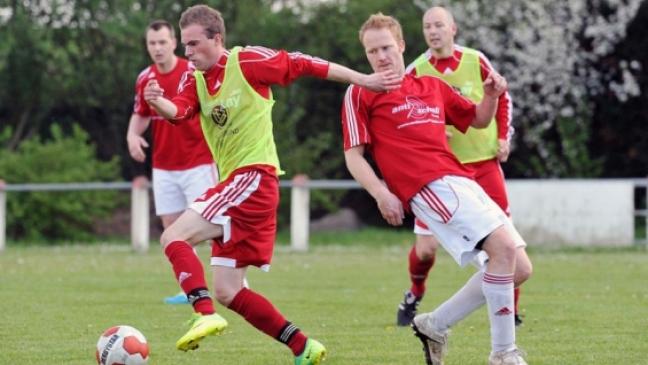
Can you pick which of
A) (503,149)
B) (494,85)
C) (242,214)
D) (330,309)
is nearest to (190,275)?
(242,214)

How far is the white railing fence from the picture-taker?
19625 millimetres

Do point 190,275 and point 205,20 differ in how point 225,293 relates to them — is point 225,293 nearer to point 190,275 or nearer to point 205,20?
point 190,275

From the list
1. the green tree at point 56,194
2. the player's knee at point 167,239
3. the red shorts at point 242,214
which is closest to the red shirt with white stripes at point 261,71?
the red shorts at point 242,214

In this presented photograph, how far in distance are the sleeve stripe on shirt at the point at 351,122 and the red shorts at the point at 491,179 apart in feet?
7.71

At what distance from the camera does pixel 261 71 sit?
7348 mm

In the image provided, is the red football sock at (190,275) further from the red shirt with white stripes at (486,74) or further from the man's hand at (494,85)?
the red shirt with white stripes at (486,74)

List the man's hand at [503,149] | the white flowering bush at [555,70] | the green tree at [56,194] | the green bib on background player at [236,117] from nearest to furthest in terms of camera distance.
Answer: the green bib on background player at [236,117], the man's hand at [503,149], the green tree at [56,194], the white flowering bush at [555,70]

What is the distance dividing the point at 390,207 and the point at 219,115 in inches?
49.0

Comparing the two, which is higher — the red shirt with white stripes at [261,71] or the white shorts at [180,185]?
the red shirt with white stripes at [261,71]

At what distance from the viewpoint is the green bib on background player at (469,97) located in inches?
376

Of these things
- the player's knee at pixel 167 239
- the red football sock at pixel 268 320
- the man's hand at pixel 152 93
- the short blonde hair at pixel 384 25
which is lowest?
the red football sock at pixel 268 320

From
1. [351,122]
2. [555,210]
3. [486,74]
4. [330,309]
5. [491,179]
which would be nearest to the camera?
[351,122]

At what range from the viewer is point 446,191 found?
22.7 ft

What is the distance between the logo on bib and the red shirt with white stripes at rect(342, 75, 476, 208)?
0.69 metres
